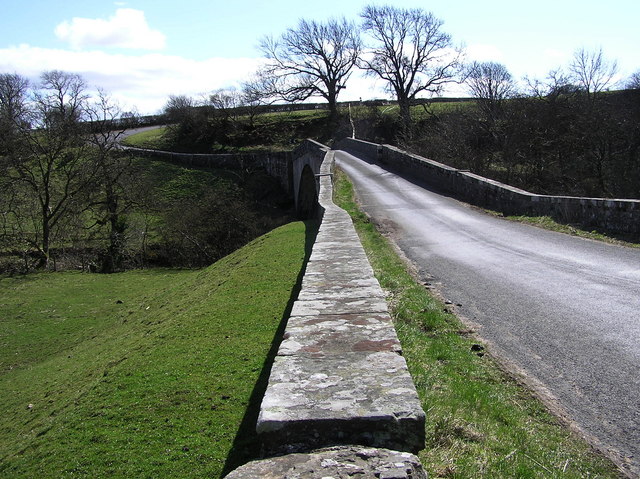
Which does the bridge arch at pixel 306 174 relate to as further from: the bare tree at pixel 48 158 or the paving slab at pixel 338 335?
Answer: the paving slab at pixel 338 335

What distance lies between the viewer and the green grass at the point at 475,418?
294 cm

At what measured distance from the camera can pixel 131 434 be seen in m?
3.81

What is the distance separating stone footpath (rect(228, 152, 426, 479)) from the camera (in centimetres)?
216

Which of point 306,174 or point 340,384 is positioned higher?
point 340,384

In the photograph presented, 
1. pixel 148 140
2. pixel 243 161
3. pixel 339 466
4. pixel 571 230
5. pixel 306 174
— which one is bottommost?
pixel 571 230

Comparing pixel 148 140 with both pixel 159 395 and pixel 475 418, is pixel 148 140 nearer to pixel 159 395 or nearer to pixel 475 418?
pixel 159 395

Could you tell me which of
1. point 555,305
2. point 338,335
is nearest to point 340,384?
point 338,335

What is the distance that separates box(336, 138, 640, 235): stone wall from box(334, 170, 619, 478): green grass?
Result: 6.93 m

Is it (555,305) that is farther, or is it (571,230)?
(571,230)

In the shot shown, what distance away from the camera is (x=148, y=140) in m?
59.7

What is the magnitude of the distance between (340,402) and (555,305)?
4.84 meters

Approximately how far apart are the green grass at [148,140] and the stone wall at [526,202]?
3938 centimetres

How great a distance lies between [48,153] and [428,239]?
2154cm

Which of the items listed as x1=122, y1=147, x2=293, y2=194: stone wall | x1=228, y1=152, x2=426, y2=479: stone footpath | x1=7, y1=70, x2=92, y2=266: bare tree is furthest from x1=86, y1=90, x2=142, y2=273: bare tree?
x1=228, y1=152, x2=426, y2=479: stone footpath
